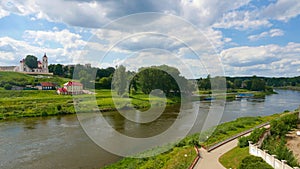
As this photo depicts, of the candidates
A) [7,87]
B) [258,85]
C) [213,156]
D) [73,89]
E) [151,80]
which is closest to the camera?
[213,156]

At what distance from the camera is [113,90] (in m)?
46.2

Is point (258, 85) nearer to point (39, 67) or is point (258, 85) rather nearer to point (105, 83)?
point (105, 83)

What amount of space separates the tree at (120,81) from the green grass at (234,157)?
98.1 ft

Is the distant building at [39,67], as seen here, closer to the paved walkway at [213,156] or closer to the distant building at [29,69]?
the distant building at [29,69]

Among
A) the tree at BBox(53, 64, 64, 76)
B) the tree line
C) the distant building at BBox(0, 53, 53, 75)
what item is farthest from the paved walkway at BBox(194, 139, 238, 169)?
the tree at BBox(53, 64, 64, 76)

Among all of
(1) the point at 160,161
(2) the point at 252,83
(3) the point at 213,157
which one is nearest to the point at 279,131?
(3) the point at 213,157

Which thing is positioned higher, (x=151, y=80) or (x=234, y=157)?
(x=151, y=80)

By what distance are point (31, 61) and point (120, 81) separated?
49.0 metres

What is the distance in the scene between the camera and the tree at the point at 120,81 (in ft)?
138

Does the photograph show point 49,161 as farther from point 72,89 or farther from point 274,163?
point 72,89

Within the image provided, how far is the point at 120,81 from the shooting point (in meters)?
42.1

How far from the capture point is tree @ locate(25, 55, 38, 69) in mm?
76625

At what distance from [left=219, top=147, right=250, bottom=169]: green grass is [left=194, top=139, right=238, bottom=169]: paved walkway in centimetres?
28

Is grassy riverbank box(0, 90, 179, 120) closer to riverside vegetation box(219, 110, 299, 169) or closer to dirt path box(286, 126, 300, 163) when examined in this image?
riverside vegetation box(219, 110, 299, 169)
